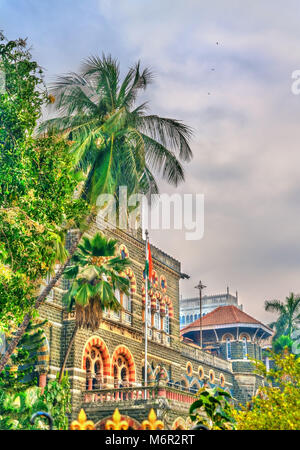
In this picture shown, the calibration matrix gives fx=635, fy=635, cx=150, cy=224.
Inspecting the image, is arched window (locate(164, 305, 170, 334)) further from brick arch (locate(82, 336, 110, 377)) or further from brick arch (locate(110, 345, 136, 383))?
brick arch (locate(82, 336, 110, 377))

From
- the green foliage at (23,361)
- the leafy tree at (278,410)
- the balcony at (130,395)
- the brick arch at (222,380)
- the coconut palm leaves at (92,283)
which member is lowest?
the leafy tree at (278,410)

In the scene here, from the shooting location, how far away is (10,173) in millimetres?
14734

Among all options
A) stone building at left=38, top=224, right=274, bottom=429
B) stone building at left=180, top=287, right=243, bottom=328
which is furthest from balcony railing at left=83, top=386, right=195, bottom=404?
stone building at left=180, top=287, right=243, bottom=328

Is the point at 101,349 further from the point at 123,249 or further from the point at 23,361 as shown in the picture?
the point at 23,361

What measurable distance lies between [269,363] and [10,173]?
5010 centimetres

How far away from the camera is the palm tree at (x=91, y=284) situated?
73.5 ft

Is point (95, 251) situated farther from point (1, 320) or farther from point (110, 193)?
point (1, 320)

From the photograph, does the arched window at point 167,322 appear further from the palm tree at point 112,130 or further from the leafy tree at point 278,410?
the leafy tree at point 278,410

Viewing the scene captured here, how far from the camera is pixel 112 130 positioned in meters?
21.3

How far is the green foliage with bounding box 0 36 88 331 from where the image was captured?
1467 centimetres

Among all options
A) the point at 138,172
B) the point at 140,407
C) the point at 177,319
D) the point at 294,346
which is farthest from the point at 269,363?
the point at 138,172

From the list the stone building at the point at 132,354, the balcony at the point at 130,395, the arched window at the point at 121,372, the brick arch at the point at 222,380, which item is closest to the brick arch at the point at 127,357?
the stone building at the point at 132,354

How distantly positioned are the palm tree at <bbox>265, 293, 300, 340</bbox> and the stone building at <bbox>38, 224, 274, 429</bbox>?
14397 millimetres

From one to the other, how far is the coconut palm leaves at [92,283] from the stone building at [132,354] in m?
2.41
